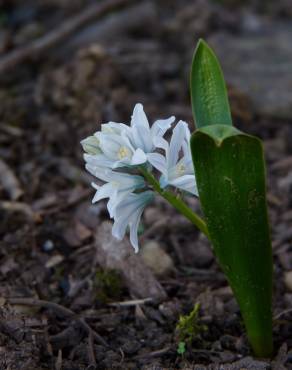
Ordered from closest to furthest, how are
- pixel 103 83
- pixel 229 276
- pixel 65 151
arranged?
pixel 229 276 → pixel 65 151 → pixel 103 83

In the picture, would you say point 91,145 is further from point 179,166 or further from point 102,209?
point 102,209

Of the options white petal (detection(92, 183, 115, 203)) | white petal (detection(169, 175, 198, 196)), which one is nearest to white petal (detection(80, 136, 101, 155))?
white petal (detection(92, 183, 115, 203))

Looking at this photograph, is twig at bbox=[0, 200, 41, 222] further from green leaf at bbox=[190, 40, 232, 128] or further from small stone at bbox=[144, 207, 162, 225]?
green leaf at bbox=[190, 40, 232, 128]

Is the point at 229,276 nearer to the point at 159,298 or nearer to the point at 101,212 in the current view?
the point at 159,298

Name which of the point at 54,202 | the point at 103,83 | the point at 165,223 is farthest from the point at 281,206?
the point at 103,83

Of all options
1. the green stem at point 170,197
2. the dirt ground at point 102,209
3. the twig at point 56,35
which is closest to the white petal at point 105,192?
the green stem at point 170,197

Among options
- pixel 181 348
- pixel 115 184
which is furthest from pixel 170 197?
pixel 181 348
